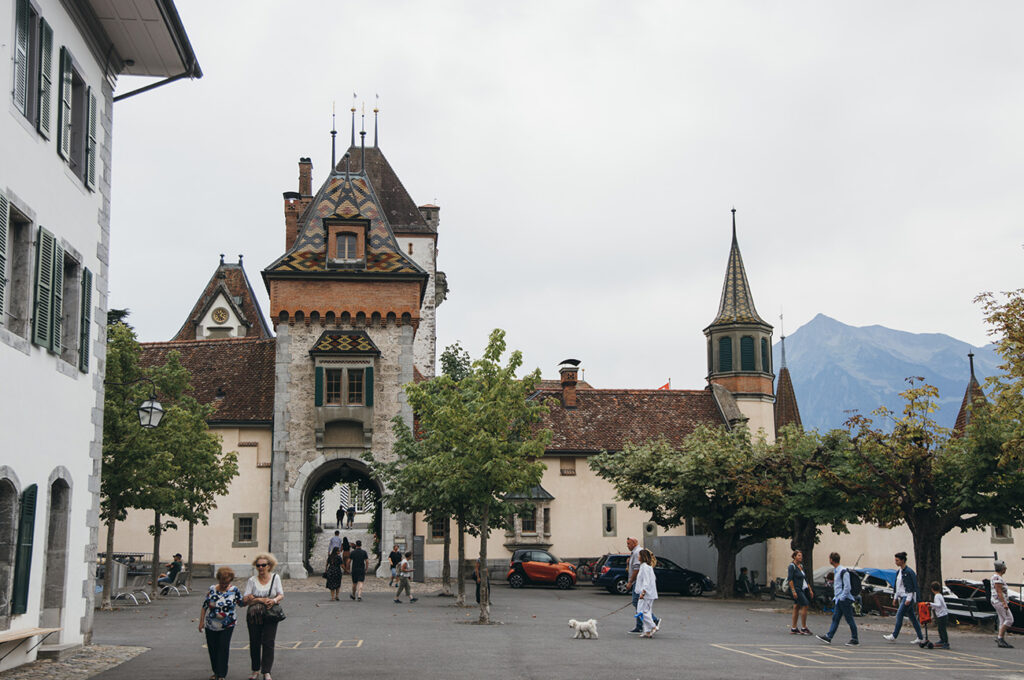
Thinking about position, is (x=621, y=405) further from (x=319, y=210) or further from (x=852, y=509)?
(x=852, y=509)

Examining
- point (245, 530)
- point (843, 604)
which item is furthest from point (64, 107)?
point (245, 530)

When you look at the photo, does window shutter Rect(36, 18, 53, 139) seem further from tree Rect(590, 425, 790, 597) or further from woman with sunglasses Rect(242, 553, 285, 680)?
tree Rect(590, 425, 790, 597)

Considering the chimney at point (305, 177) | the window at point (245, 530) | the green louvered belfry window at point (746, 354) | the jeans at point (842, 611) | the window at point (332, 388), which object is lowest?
the jeans at point (842, 611)

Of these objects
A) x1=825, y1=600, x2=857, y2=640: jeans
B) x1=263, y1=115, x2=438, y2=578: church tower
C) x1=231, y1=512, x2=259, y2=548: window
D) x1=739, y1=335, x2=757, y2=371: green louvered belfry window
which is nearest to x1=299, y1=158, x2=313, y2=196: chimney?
x1=263, y1=115, x2=438, y2=578: church tower

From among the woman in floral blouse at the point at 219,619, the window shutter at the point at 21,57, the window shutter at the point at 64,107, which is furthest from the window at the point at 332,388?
the woman in floral blouse at the point at 219,619

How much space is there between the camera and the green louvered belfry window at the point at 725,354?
54656 millimetres

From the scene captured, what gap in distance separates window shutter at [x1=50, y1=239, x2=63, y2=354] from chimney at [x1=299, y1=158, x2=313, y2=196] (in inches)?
1865

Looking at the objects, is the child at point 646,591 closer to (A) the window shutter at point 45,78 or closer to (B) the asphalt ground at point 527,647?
(B) the asphalt ground at point 527,647

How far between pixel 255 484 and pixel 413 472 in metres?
15.0

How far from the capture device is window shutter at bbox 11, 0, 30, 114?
13.9 metres

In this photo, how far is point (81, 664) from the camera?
15359mm

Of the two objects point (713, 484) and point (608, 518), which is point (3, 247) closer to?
point (713, 484)

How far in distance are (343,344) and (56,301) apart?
92.3 feet

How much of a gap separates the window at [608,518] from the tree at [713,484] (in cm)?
960
